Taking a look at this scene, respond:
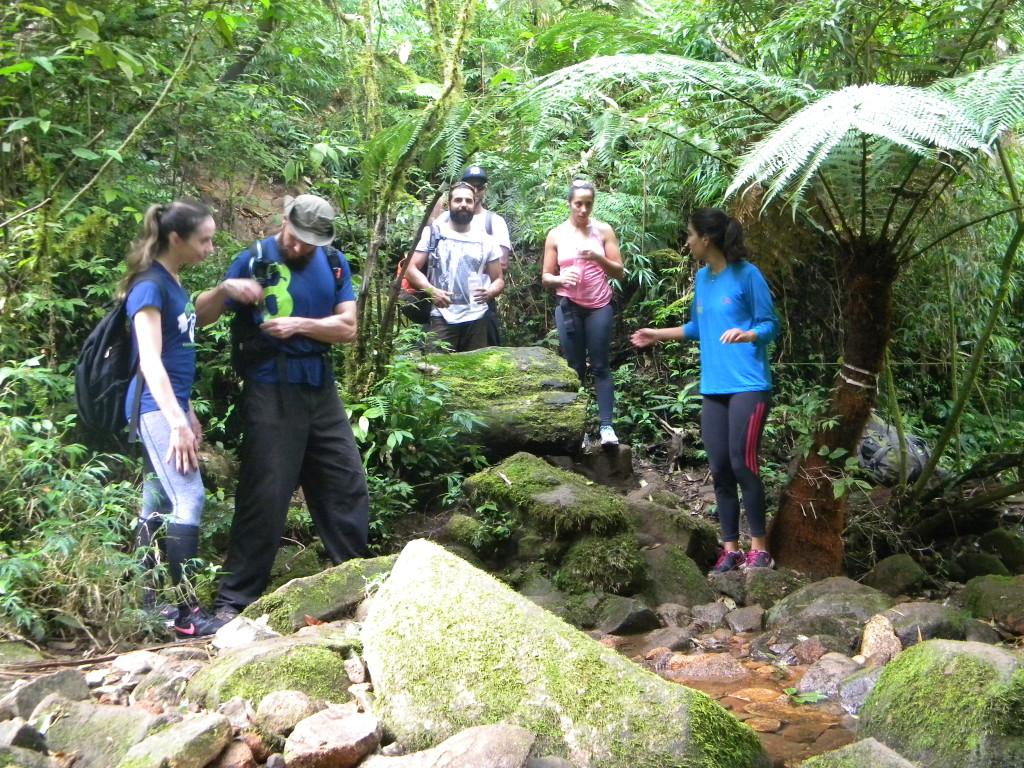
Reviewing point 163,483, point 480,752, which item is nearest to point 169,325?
point 163,483

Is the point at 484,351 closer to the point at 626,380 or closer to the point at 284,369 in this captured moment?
the point at 626,380

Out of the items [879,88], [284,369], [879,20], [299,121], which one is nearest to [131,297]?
[284,369]

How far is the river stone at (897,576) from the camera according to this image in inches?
202

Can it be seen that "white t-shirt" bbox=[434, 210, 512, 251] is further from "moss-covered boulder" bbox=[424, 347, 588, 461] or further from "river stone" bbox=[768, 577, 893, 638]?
"river stone" bbox=[768, 577, 893, 638]

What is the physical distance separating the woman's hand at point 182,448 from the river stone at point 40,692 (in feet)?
2.98

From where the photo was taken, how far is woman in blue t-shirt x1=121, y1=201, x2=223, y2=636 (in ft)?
12.1

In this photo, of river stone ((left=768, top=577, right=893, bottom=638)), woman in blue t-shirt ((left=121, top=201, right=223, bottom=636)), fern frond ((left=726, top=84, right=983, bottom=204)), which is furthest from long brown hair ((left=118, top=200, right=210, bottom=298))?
river stone ((left=768, top=577, right=893, bottom=638))

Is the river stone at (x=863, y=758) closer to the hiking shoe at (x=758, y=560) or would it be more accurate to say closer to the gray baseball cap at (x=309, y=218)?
the hiking shoe at (x=758, y=560)

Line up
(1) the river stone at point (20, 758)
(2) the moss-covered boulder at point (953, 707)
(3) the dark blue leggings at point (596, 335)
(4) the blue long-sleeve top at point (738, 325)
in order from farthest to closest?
1. (3) the dark blue leggings at point (596, 335)
2. (4) the blue long-sleeve top at point (738, 325)
3. (2) the moss-covered boulder at point (953, 707)
4. (1) the river stone at point (20, 758)

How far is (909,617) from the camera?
13.4 feet

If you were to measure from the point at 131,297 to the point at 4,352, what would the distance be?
1.47 m

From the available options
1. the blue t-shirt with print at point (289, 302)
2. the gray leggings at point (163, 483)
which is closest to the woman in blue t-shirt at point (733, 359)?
the blue t-shirt with print at point (289, 302)

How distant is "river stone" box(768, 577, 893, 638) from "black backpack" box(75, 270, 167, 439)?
304 centimetres

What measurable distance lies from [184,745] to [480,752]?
0.74 meters
